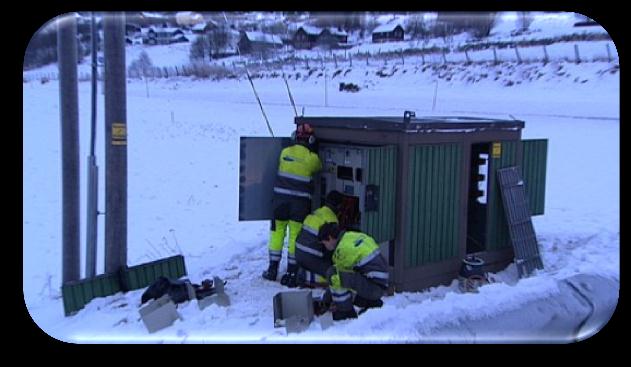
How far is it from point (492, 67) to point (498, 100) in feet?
4.78

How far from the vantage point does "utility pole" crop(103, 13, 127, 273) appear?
583 centimetres

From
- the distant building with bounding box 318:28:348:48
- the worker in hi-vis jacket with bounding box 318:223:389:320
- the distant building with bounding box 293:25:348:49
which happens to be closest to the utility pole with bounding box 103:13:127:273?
the worker in hi-vis jacket with bounding box 318:223:389:320

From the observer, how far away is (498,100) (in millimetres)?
17609

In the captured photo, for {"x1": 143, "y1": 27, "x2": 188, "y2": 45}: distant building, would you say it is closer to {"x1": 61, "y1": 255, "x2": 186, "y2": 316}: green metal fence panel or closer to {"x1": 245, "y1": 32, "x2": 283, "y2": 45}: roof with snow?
{"x1": 245, "y1": 32, "x2": 283, "y2": 45}: roof with snow

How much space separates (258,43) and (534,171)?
228 inches

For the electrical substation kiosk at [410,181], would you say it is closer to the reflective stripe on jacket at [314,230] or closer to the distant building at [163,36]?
the reflective stripe on jacket at [314,230]

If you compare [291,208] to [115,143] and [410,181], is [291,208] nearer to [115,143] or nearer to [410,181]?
[410,181]

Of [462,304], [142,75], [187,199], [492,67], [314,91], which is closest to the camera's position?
[462,304]

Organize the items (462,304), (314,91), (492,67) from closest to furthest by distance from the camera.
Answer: (462,304), (314,91), (492,67)

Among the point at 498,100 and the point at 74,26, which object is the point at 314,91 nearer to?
the point at 498,100

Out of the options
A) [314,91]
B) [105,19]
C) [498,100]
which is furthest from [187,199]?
[498,100]

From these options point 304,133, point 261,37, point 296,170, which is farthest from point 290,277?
point 261,37

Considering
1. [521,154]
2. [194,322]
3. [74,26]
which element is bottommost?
[194,322]

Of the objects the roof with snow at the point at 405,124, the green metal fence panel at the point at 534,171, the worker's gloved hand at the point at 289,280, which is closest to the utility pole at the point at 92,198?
the worker's gloved hand at the point at 289,280
